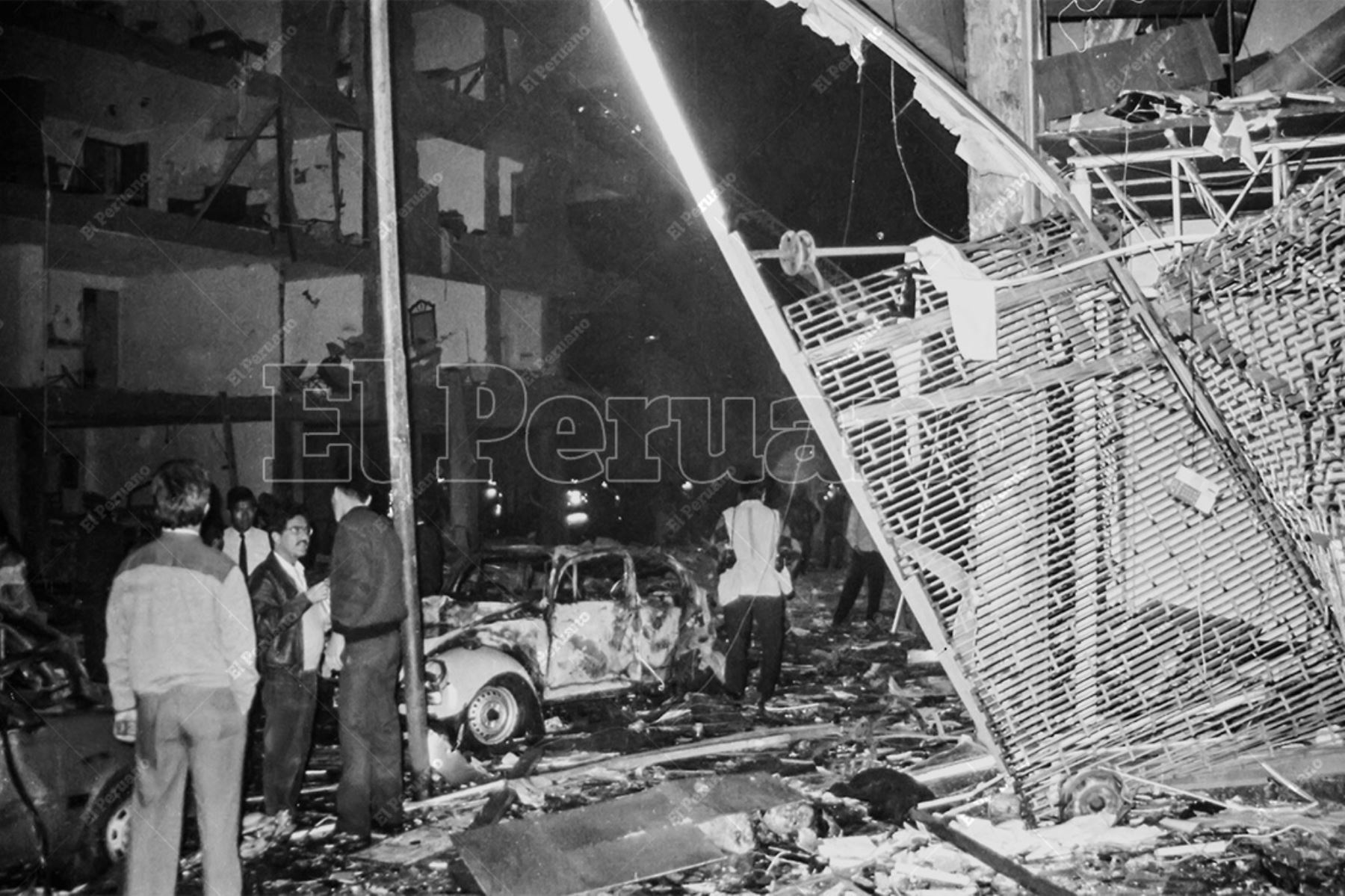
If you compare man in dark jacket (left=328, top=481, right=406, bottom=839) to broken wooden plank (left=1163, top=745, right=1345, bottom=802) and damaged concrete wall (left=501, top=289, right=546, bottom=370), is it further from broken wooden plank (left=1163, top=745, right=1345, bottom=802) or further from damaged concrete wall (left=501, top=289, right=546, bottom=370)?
damaged concrete wall (left=501, top=289, right=546, bottom=370)

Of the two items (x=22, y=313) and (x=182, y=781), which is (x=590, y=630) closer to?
(x=182, y=781)

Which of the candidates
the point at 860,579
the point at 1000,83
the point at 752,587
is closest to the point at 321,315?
the point at 860,579

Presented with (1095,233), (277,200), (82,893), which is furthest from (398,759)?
(277,200)

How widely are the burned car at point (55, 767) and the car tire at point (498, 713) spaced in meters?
2.91

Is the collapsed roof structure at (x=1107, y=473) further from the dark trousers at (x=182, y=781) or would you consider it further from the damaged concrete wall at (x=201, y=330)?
the damaged concrete wall at (x=201, y=330)

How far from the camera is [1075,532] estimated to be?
5.62 meters

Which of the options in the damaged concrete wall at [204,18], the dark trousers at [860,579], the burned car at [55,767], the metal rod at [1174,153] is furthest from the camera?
the damaged concrete wall at [204,18]

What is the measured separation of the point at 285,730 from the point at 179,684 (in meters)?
2.05

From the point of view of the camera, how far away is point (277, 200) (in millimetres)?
20922

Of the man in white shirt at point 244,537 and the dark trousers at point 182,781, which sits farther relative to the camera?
the man in white shirt at point 244,537

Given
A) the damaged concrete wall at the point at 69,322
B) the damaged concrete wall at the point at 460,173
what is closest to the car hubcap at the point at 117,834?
the damaged concrete wall at the point at 69,322

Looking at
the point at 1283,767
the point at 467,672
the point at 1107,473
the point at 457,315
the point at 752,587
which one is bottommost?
the point at 1283,767

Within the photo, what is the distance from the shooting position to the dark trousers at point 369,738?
6.52 m

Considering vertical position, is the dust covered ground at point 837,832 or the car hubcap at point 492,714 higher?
the car hubcap at point 492,714
